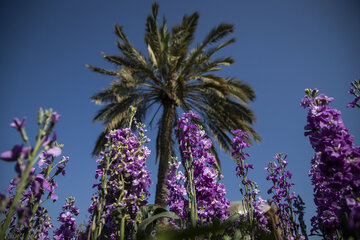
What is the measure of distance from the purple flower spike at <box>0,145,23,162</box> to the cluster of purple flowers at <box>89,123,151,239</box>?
0.72 metres

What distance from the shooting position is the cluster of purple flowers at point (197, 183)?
6.91 ft

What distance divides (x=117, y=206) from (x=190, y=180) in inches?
25.6

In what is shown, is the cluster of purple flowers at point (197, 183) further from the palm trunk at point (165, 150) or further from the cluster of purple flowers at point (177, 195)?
the palm trunk at point (165, 150)

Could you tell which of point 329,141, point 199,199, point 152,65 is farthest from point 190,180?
point 152,65

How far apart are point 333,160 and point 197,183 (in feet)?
3.90

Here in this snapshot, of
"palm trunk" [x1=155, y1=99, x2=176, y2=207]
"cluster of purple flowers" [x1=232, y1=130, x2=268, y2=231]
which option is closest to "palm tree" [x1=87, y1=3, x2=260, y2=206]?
"palm trunk" [x1=155, y1=99, x2=176, y2=207]

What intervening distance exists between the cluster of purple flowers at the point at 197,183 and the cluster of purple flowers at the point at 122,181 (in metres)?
0.31

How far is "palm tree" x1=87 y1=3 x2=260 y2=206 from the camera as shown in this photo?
7.66 meters

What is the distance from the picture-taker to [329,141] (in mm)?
1538

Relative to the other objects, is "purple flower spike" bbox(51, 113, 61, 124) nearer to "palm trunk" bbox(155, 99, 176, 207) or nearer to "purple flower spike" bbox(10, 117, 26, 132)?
"purple flower spike" bbox(10, 117, 26, 132)

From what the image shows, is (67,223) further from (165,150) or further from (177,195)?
(165,150)

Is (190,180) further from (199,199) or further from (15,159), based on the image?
(15,159)

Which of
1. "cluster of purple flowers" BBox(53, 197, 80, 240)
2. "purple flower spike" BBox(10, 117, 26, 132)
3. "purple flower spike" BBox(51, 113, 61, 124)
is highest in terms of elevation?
"purple flower spike" BBox(51, 113, 61, 124)

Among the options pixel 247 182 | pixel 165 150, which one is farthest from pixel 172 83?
pixel 247 182
